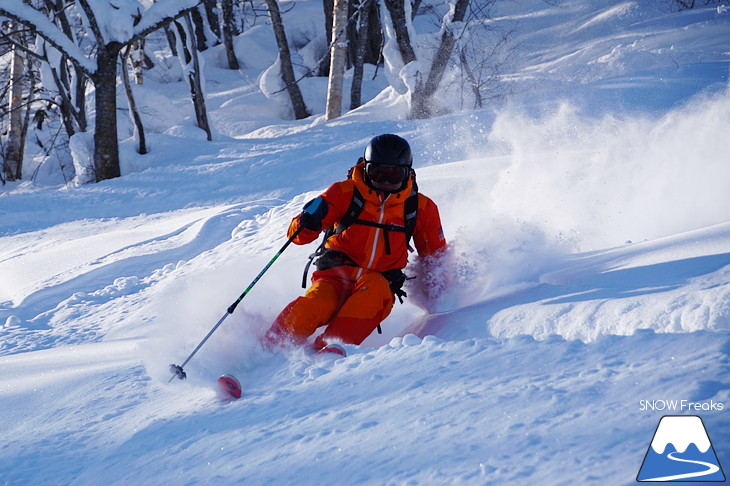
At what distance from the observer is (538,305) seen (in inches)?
143

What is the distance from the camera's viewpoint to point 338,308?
4.02 meters

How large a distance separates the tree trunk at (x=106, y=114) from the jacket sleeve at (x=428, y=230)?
28.8 feet

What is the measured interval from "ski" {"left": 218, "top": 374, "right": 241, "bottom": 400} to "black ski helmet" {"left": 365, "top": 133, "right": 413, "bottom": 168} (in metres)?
1.65

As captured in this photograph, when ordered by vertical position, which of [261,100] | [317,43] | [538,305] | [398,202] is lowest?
[538,305]

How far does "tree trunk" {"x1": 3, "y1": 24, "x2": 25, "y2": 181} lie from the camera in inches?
651

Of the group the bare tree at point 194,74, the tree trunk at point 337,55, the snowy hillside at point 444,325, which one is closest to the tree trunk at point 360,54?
the tree trunk at point 337,55

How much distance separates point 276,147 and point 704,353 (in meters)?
10.1

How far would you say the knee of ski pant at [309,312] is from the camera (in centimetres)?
366

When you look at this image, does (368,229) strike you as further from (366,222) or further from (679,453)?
(679,453)

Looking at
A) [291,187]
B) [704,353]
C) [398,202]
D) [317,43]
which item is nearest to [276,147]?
[291,187]

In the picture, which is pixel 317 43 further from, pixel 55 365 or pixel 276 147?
pixel 55 365

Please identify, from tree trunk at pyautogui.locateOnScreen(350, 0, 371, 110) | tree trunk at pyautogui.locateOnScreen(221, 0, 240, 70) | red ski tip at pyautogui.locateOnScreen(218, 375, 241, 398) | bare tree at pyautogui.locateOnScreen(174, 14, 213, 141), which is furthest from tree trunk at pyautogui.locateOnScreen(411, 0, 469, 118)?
tree trunk at pyautogui.locateOnScreen(221, 0, 240, 70)

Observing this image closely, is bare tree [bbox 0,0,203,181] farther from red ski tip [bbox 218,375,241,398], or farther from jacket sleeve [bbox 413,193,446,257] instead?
red ski tip [bbox 218,375,241,398]

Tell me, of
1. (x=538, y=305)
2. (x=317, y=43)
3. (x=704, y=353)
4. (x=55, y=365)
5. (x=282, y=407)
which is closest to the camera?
(x=704, y=353)
